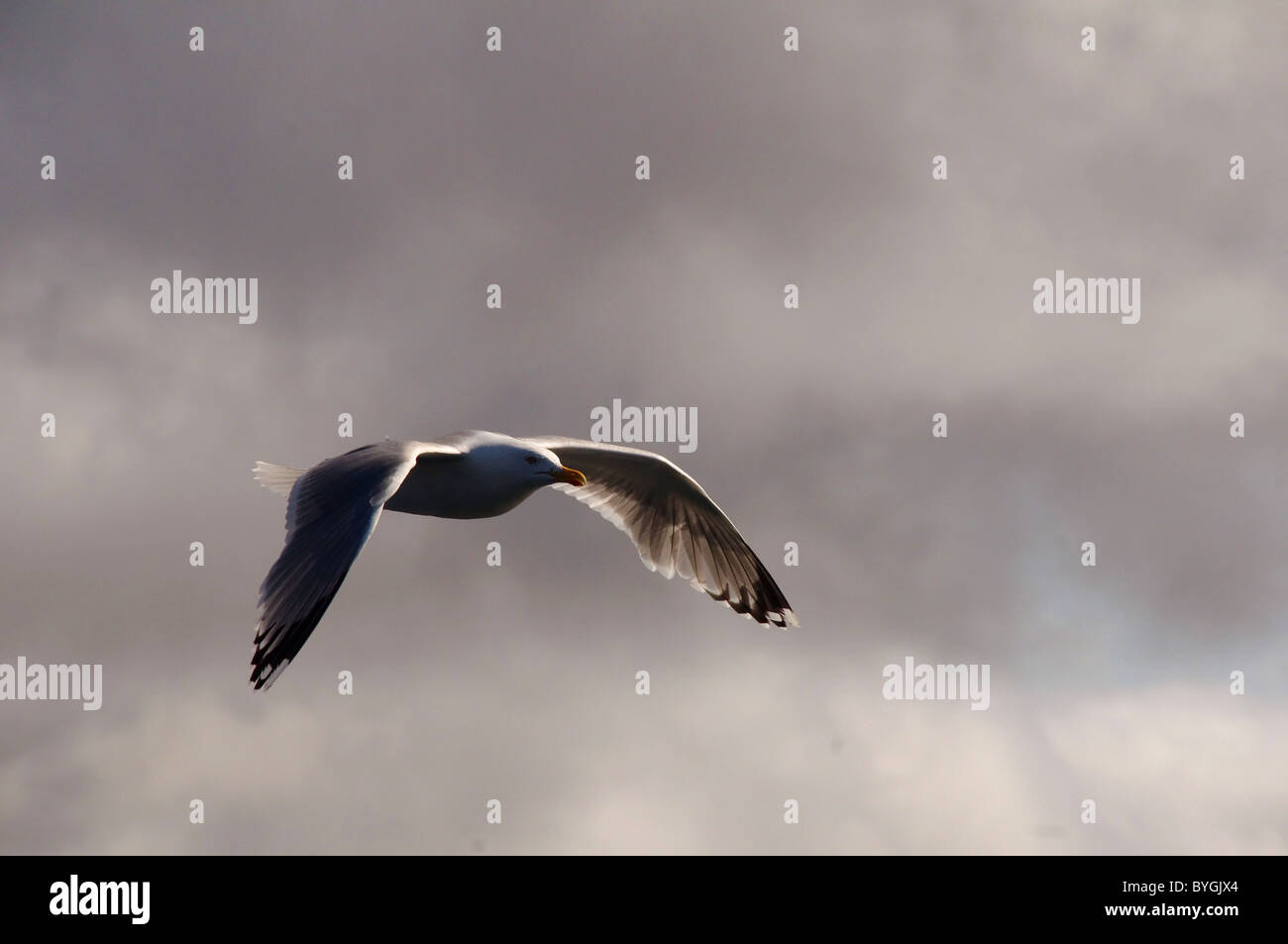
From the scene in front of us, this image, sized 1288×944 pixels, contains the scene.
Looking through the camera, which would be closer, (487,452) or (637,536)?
(487,452)

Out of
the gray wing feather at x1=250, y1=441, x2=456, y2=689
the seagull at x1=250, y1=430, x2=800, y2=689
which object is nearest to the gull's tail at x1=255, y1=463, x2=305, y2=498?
the seagull at x1=250, y1=430, x2=800, y2=689

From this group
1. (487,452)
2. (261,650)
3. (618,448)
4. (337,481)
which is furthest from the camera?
(618,448)

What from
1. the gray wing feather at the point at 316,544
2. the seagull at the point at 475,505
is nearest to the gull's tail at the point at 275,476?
the seagull at the point at 475,505

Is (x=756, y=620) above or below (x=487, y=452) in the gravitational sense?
below
